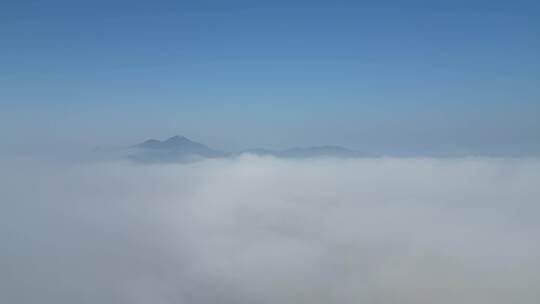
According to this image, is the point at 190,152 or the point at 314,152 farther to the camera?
the point at 190,152

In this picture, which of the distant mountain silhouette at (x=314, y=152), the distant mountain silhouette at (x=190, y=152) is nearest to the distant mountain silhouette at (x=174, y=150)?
the distant mountain silhouette at (x=190, y=152)

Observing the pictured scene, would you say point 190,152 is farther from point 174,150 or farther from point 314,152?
point 314,152

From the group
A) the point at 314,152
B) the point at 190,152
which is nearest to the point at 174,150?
the point at 190,152

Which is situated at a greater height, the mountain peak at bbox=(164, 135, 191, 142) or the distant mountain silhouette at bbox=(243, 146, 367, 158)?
the mountain peak at bbox=(164, 135, 191, 142)

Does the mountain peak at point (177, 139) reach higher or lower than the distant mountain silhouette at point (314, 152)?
higher

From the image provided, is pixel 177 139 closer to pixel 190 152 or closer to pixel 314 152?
pixel 190 152

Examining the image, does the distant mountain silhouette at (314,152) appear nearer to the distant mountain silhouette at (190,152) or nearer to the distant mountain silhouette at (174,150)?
the distant mountain silhouette at (190,152)

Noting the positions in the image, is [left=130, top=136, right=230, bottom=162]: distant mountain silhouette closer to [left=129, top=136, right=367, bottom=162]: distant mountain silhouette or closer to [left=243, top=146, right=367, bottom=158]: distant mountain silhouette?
[left=129, top=136, right=367, bottom=162]: distant mountain silhouette

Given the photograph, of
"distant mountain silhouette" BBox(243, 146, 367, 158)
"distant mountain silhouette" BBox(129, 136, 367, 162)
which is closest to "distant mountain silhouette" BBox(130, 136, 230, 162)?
"distant mountain silhouette" BBox(129, 136, 367, 162)

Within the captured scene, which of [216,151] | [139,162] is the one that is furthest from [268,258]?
[216,151]
